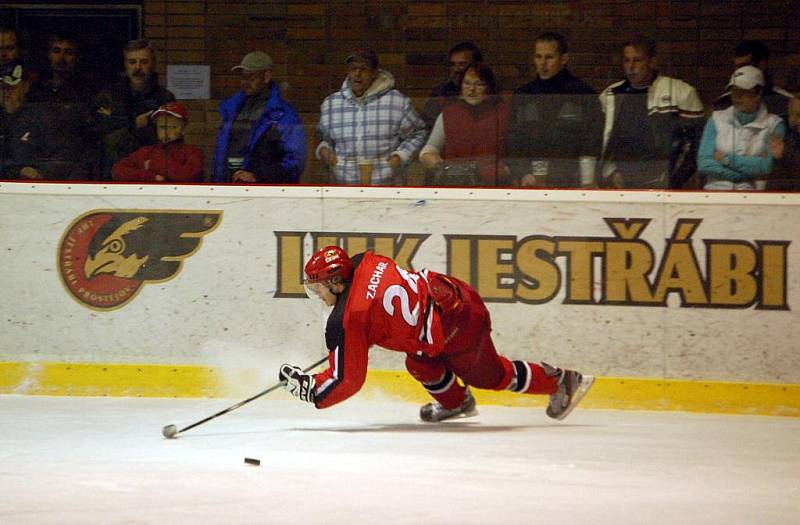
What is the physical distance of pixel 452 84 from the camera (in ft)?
22.6

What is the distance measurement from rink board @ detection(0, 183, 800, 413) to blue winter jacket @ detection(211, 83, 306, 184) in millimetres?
169

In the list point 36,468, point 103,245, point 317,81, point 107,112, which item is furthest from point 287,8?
point 36,468

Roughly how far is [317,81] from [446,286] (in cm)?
184

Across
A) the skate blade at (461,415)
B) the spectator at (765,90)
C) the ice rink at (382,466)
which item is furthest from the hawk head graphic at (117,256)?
the spectator at (765,90)

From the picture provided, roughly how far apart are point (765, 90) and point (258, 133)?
282cm

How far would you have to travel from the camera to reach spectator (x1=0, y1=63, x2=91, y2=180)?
7.00 m

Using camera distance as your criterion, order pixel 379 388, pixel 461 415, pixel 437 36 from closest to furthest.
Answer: pixel 461 415
pixel 379 388
pixel 437 36

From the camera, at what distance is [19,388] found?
6875 millimetres

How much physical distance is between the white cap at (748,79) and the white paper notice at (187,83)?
295cm

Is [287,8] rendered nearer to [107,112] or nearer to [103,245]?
[107,112]

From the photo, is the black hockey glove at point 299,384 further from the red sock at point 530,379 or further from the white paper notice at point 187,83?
the white paper notice at point 187,83

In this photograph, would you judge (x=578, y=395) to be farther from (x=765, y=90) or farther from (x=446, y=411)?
(x=765, y=90)

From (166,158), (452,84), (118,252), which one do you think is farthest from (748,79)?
(118,252)

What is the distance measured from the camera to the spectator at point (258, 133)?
22.6ft
